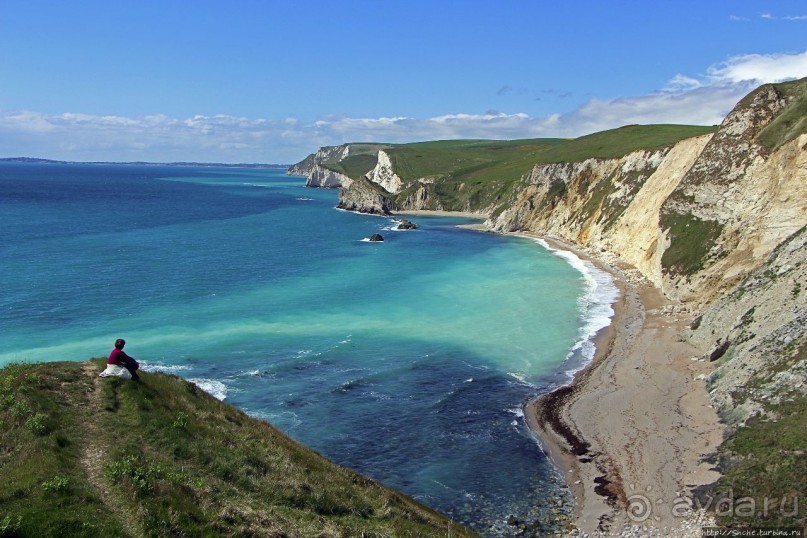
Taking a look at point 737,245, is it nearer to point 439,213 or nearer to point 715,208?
point 715,208

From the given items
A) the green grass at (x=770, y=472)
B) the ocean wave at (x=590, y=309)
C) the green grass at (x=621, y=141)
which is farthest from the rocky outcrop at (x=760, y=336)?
the green grass at (x=621, y=141)

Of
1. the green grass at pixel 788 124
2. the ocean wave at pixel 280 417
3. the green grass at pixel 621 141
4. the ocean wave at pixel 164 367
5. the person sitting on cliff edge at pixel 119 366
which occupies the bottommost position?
the ocean wave at pixel 280 417

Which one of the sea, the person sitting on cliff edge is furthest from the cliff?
the person sitting on cliff edge

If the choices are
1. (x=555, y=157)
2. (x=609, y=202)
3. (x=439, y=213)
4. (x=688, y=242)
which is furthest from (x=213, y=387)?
(x=439, y=213)

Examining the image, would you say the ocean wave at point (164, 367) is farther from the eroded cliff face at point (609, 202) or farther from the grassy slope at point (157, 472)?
the eroded cliff face at point (609, 202)

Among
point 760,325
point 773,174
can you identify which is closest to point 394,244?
point 773,174

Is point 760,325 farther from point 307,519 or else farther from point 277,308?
point 277,308
